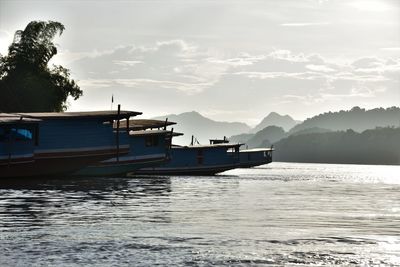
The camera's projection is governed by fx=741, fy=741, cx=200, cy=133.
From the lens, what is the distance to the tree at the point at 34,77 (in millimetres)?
81500

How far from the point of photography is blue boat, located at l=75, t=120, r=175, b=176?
6259 cm

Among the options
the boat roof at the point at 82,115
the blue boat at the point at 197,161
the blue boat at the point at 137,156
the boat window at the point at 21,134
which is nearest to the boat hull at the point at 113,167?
the blue boat at the point at 137,156

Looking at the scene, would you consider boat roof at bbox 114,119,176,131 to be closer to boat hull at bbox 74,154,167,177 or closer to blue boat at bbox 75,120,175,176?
blue boat at bbox 75,120,175,176

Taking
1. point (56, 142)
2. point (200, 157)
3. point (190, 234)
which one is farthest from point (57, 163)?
point (190, 234)

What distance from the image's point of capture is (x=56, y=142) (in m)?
52.2

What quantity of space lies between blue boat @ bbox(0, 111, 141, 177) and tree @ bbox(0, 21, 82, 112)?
2704 centimetres

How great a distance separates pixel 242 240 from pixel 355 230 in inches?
190

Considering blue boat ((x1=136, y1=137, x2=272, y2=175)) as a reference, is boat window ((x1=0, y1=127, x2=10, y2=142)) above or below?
above

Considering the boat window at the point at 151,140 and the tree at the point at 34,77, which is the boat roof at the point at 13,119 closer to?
Answer: the boat window at the point at 151,140

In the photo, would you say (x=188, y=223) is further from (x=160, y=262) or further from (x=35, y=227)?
(x=160, y=262)

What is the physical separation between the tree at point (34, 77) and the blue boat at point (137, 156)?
19.1m

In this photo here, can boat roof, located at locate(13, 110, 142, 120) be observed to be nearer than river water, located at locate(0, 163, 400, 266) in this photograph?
No

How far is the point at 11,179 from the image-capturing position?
5100 centimetres

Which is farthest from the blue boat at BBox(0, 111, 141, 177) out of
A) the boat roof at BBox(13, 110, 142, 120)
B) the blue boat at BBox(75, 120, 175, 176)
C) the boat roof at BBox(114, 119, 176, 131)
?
the boat roof at BBox(114, 119, 176, 131)
